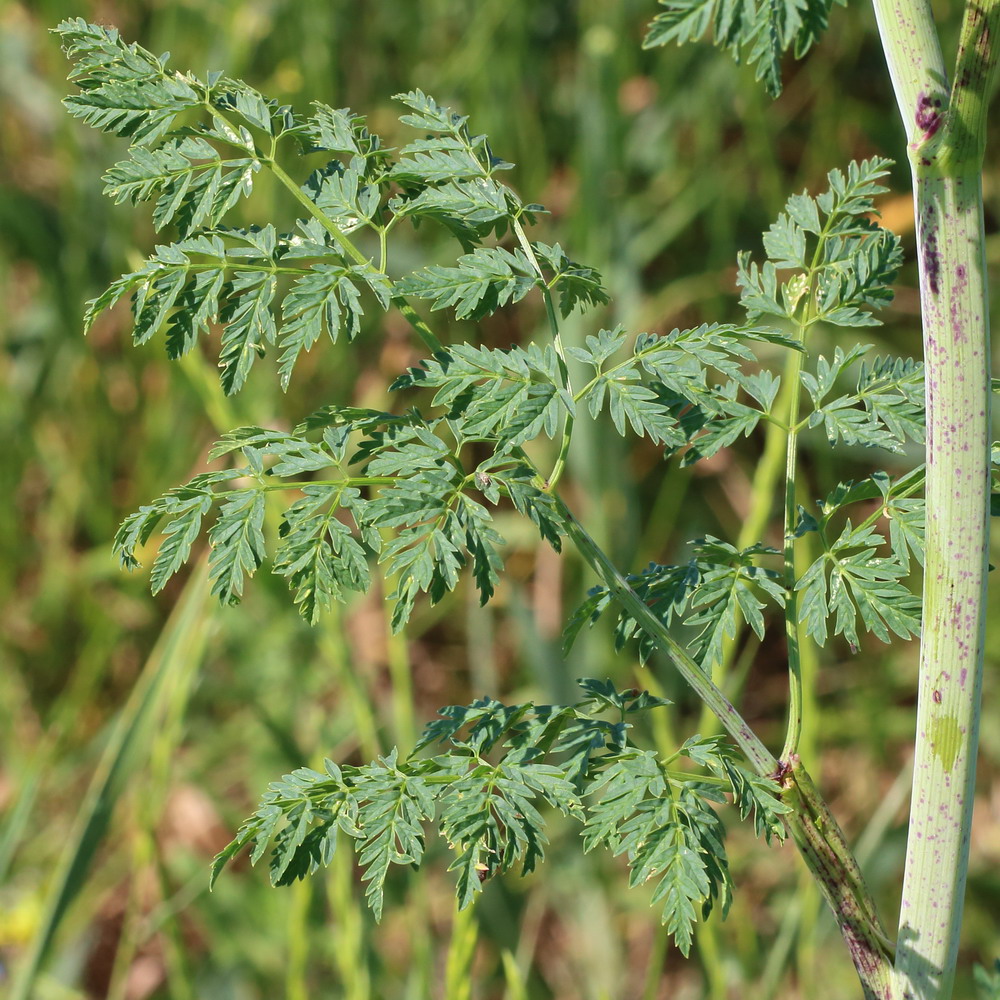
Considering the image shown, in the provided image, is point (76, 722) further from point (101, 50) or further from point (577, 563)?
point (101, 50)

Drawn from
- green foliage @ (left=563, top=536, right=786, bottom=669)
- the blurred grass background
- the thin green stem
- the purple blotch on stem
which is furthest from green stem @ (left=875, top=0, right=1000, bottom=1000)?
the blurred grass background

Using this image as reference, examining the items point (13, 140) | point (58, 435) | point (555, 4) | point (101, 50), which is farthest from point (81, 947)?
point (555, 4)

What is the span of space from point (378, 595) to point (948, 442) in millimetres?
2278

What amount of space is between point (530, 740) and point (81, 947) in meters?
1.85

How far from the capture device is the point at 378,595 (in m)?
2.91

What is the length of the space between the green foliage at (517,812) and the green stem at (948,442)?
12 cm

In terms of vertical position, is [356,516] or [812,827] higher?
[356,516]

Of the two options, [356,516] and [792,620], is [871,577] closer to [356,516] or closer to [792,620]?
[792,620]

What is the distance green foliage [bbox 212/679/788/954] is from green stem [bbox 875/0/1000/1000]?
12 centimetres

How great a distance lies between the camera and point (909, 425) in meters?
0.84

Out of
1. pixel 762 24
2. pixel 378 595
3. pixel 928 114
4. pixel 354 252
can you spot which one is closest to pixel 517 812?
pixel 354 252

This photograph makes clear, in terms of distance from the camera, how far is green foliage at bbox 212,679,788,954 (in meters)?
0.74

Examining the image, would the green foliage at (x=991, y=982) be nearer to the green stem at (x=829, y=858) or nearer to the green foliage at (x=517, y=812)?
the green stem at (x=829, y=858)

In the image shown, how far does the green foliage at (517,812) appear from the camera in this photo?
0.74 metres
